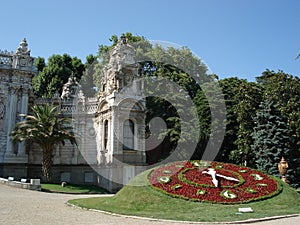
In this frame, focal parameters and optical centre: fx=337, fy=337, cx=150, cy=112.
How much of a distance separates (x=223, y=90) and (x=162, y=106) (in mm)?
8054

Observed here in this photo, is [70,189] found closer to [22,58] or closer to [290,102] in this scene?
[22,58]

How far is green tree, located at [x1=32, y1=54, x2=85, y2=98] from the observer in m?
51.2

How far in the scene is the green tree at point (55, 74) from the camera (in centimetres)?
5116

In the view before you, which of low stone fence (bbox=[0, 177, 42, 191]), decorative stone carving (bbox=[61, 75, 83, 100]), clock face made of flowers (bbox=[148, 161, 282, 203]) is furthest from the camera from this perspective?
decorative stone carving (bbox=[61, 75, 83, 100])

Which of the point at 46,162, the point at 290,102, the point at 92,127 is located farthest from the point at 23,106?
the point at 290,102

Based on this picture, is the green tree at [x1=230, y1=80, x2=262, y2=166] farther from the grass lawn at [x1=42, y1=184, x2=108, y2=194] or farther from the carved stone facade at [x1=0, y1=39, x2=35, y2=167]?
the carved stone facade at [x1=0, y1=39, x2=35, y2=167]


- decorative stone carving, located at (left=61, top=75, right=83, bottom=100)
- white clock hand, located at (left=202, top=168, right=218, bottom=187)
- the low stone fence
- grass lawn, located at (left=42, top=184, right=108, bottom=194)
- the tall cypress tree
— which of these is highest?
decorative stone carving, located at (left=61, top=75, right=83, bottom=100)

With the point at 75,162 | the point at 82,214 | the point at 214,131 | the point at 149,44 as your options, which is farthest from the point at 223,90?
the point at 82,214

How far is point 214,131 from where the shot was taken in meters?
38.1

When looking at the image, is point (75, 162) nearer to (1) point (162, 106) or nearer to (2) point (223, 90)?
(1) point (162, 106)

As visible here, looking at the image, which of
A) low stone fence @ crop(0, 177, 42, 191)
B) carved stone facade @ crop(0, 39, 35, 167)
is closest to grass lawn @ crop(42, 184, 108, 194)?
low stone fence @ crop(0, 177, 42, 191)

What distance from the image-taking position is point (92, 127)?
36.2m

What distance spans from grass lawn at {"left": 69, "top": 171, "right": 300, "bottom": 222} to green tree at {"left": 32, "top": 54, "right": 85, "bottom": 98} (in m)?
35.4

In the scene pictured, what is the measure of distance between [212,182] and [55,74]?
4048 cm
